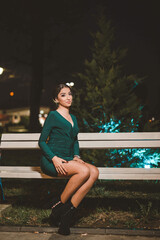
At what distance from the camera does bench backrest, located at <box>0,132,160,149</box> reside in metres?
3.84

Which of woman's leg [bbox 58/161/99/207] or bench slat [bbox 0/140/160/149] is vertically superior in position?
bench slat [bbox 0/140/160/149]

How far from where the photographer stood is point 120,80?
19.5ft

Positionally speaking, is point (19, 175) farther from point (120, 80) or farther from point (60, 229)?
point (120, 80)

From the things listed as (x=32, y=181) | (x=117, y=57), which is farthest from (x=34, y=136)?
(x=117, y=57)

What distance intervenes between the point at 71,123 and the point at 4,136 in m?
1.07

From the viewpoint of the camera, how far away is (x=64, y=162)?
3359 mm

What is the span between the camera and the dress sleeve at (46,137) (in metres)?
3.34

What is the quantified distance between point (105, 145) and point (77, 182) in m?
0.83

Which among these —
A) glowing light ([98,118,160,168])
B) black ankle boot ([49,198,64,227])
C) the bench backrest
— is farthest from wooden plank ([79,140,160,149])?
glowing light ([98,118,160,168])

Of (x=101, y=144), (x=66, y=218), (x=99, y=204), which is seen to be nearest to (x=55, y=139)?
(x=101, y=144)

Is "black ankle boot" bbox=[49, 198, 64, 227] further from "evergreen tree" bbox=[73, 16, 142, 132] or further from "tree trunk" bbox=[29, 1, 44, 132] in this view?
"tree trunk" bbox=[29, 1, 44, 132]

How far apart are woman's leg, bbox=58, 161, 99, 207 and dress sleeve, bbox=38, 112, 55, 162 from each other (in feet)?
Answer: 0.74

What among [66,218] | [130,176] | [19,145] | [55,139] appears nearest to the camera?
[66,218]

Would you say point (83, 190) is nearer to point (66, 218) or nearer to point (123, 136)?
point (66, 218)
